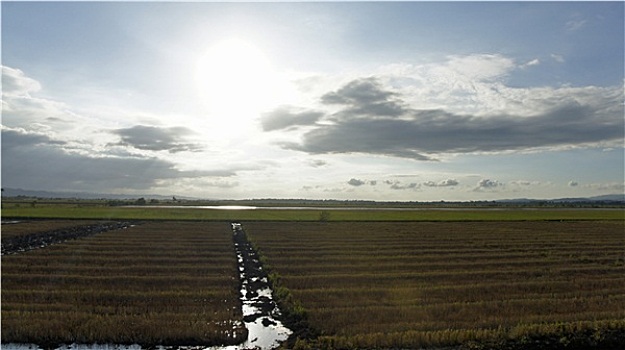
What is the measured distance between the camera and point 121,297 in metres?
17.0

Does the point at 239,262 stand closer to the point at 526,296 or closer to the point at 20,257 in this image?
the point at 20,257

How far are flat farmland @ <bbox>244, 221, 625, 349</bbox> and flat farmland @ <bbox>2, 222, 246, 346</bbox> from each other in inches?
104

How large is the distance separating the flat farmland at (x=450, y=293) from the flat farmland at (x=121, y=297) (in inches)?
104

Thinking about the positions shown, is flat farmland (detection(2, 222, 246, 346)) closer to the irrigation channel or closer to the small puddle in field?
the irrigation channel

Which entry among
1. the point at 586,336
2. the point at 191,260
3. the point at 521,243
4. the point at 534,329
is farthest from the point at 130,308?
the point at 521,243

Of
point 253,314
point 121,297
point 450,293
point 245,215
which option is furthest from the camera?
point 245,215

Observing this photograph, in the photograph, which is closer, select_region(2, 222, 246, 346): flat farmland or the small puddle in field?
select_region(2, 222, 246, 346): flat farmland

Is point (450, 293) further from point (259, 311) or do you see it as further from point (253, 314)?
point (253, 314)

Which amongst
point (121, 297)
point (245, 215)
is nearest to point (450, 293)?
point (121, 297)

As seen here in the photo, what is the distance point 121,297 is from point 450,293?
1230 centimetres


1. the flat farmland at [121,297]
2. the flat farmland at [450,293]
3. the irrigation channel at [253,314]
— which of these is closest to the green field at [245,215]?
the flat farmland at [450,293]

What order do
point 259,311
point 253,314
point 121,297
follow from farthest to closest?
point 121,297
point 259,311
point 253,314

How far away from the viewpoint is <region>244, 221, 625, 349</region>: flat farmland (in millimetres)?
13476

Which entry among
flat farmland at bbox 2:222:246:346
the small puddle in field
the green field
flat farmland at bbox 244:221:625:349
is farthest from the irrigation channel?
the green field
